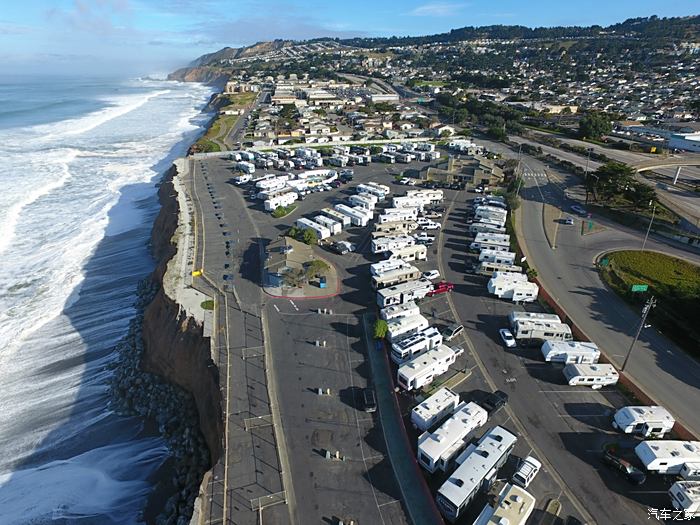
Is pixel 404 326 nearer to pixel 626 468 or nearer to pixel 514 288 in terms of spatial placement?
pixel 514 288

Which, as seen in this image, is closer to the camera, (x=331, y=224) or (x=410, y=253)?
(x=410, y=253)

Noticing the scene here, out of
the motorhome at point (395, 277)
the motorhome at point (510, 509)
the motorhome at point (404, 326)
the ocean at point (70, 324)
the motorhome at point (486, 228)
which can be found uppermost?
the motorhome at point (486, 228)

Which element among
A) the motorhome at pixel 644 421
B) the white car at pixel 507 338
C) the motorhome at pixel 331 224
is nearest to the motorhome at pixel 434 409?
the white car at pixel 507 338

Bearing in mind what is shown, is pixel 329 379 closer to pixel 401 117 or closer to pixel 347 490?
pixel 347 490

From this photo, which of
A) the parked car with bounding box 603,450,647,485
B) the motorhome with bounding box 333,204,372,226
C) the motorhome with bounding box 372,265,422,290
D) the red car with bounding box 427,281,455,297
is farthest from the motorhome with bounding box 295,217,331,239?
the parked car with bounding box 603,450,647,485

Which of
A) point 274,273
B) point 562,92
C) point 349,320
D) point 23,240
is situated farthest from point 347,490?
point 562,92

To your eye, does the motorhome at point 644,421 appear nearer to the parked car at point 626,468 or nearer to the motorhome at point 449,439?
the parked car at point 626,468

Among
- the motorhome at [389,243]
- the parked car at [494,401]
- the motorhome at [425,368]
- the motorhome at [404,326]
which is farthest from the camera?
the motorhome at [389,243]

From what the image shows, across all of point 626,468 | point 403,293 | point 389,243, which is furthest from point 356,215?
point 626,468
